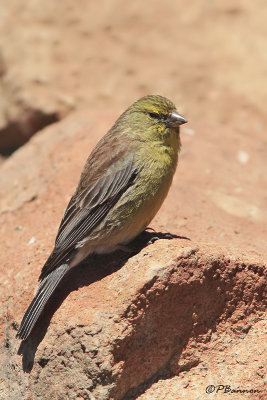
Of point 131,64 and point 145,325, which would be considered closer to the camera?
point 145,325

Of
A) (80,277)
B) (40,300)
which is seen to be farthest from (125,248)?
(40,300)

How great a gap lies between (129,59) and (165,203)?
152 inches

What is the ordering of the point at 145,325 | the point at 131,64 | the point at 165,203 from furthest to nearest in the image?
1. the point at 131,64
2. the point at 165,203
3. the point at 145,325

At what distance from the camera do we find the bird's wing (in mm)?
4809

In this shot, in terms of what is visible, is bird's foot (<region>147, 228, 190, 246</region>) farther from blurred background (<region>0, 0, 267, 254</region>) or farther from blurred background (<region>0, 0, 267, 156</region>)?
blurred background (<region>0, 0, 267, 156</region>)

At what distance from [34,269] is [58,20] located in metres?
5.20

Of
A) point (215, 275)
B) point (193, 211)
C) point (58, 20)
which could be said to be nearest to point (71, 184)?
point (193, 211)

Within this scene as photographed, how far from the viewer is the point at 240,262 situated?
14.8 ft

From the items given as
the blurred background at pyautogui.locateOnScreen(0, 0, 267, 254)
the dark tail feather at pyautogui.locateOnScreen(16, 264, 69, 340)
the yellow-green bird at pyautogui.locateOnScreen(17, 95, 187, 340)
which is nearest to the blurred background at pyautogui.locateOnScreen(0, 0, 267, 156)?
the blurred background at pyautogui.locateOnScreen(0, 0, 267, 254)

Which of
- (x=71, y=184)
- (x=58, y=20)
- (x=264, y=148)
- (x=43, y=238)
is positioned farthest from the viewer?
(x=58, y=20)

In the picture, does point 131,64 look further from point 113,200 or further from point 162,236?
point 162,236

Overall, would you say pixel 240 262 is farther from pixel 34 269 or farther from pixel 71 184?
pixel 71 184

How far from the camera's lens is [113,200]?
4.95m

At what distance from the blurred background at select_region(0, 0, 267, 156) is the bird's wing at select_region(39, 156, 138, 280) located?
145 inches
